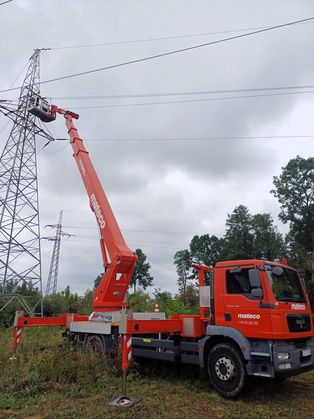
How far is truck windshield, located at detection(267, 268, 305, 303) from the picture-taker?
23.1 ft

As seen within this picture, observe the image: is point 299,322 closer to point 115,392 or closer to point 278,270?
point 278,270

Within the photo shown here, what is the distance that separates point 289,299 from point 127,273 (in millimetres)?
4357

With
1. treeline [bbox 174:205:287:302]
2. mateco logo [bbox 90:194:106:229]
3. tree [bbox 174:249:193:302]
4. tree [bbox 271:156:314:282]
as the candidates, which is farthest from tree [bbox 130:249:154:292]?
mateco logo [bbox 90:194:106:229]

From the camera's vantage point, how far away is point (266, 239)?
4750cm

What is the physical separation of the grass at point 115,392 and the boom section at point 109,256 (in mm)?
1601

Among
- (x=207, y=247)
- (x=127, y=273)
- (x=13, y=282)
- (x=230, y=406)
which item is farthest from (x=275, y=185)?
(x=230, y=406)

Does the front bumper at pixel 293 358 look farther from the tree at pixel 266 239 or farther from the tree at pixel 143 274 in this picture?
the tree at pixel 143 274

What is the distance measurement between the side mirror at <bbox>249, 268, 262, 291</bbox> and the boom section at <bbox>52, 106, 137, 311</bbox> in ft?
12.0

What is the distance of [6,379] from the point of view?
7184 mm

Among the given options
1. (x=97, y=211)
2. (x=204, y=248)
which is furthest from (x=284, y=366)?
(x=204, y=248)

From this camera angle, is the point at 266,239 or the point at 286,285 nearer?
the point at 286,285

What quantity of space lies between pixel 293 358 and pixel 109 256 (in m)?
5.21

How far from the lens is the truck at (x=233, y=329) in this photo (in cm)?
667

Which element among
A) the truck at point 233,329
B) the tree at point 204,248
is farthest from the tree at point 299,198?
the truck at point 233,329
